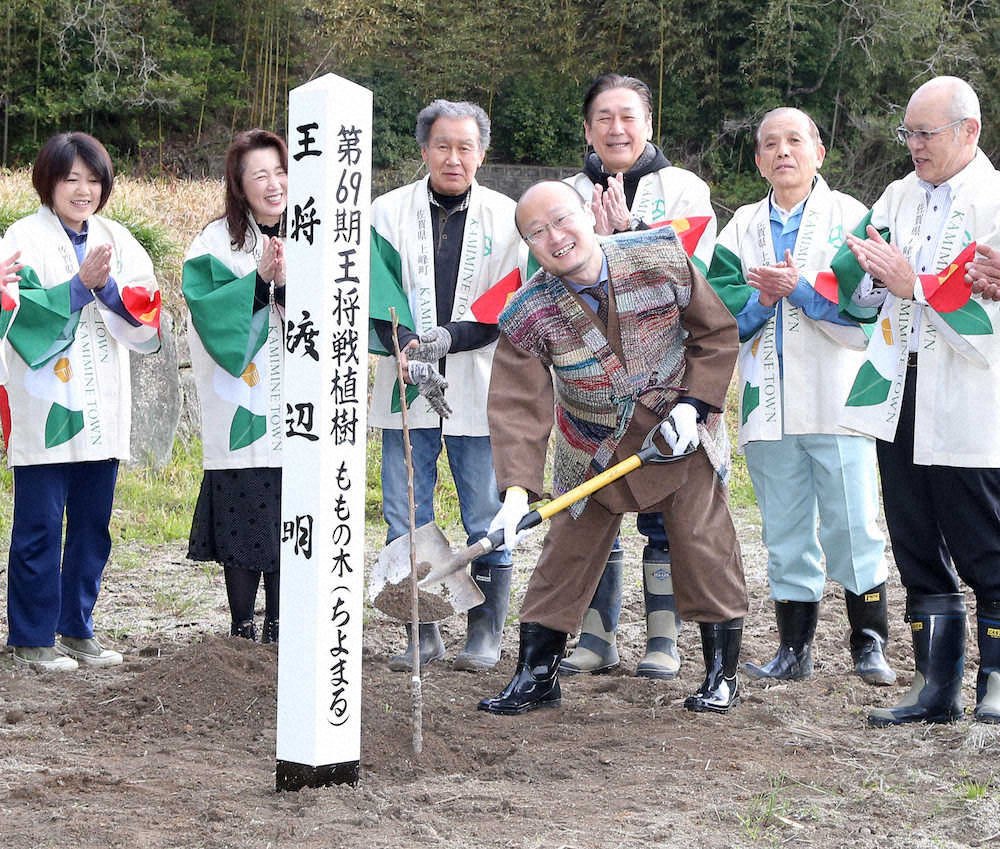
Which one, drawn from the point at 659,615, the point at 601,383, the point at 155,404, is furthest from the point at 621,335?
the point at 155,404

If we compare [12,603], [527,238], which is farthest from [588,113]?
[12,603]

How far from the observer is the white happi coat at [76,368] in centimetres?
448

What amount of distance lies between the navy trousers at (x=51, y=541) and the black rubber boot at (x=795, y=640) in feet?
8.69

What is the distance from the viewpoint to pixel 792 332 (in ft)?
14.5

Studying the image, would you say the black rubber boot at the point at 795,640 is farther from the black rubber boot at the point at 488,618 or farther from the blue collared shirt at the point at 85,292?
the blue collared shirt at the point at 85,292

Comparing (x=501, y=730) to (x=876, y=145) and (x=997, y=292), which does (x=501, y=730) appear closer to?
(x=997, y=292)

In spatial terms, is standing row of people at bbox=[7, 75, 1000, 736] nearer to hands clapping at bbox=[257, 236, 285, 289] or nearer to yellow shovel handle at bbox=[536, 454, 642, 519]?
hands clapping at bbox=[257, 236, 285, 289]

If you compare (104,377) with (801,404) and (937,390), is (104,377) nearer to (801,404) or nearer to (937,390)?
(801,404)

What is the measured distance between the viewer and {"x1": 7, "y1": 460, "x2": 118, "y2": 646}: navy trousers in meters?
4.54

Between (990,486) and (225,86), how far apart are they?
53.0 ft

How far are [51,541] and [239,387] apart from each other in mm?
943

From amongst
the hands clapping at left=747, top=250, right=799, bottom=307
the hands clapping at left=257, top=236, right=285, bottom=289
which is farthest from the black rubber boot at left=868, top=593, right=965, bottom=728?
the hands clapping at left=257, top=236, right=285, bottom=289

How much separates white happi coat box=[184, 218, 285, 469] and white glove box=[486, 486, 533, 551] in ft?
4.25

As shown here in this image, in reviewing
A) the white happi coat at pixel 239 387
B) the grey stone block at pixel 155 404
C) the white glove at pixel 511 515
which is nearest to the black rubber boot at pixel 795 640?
the white glove at pixel 511 515
